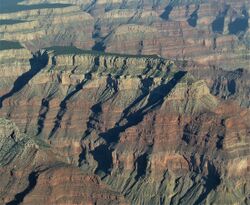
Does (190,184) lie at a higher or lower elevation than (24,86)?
lower

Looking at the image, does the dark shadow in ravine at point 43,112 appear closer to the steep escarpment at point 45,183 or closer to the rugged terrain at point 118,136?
the rugged terrain at point 118,136

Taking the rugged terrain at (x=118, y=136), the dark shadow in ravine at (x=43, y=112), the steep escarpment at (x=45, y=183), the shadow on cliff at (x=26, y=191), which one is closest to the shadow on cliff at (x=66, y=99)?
the rugged terrain at (x=118, y=136)

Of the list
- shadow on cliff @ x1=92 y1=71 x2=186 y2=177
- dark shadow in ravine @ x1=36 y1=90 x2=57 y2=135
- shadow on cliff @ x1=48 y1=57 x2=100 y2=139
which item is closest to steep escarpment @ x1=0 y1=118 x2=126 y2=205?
shadow on cliff @ x1=92 y1=71 x2=186 y2=177

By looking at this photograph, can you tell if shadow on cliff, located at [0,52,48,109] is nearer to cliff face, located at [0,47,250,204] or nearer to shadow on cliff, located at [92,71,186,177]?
cliff face, located at [0,47,250,204]

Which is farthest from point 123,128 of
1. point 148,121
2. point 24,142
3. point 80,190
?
point 80,190

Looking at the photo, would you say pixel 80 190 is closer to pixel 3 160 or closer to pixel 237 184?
pixel 3 160

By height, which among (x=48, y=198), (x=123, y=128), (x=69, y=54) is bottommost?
(x=48, y=198)
